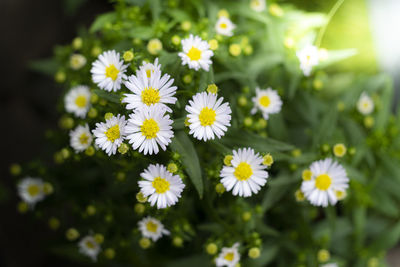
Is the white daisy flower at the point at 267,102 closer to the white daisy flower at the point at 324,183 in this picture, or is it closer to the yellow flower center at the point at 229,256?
the white daisy flower at the point at 324,183

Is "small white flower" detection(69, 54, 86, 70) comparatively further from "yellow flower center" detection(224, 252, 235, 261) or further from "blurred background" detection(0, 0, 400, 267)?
"yellow flower center" detection(224, 252, 235, 261)

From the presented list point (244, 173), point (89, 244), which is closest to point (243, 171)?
point (244, 173)

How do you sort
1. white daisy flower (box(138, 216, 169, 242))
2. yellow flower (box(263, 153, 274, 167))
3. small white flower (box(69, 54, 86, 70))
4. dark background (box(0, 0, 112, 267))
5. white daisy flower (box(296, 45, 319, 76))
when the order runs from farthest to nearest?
dark background (box(0, 0, 112, 267))
small white flower (box(69, 54, 86, 70))
white daisy flower (box(296, 45, 319, 76))
white daisy flower (box(138, 216, 169, 242))
yellow flower (box(263, 153, 274, 167))

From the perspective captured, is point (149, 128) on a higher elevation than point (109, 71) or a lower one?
lower

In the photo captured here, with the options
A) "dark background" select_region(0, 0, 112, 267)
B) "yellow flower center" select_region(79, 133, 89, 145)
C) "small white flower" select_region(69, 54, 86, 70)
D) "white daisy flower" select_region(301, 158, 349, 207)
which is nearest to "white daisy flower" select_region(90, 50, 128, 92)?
"yellow flower center" select_region(79, 133, 89, 145)

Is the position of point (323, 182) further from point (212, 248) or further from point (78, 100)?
point (78, 100)

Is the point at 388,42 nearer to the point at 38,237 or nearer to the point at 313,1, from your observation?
the point at 313,1
